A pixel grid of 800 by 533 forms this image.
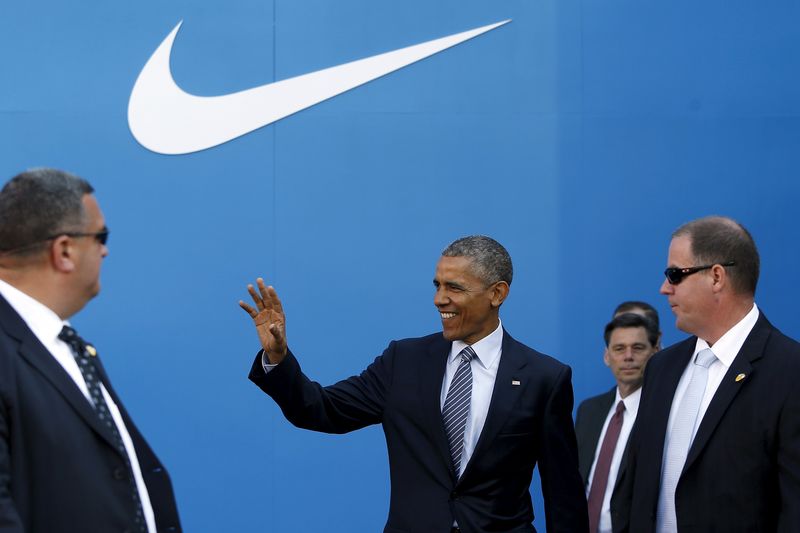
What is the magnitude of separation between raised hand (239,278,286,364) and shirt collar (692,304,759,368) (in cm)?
138

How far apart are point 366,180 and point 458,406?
1969 millimetres

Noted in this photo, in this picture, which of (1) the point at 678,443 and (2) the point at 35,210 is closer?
(2) the point at 35,210

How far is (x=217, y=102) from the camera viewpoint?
16.7 ft

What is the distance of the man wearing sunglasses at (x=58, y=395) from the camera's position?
2.14 meters

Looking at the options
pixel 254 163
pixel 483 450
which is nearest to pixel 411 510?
pixel 483 450

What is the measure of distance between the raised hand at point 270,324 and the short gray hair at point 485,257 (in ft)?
2.19

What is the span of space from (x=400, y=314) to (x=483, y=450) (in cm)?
185

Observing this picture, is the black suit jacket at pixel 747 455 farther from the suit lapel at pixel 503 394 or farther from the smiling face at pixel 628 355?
the smiling face at pixel 628 355

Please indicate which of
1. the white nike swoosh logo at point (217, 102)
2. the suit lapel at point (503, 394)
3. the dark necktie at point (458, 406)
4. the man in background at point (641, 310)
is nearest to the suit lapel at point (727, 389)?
the suit lapel at point (503, 394)

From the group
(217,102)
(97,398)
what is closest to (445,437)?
(97,398)

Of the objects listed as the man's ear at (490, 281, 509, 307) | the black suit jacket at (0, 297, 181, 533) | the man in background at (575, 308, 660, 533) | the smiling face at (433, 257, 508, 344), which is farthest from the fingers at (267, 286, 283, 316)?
the man in background at (575, 308, 660, 533)

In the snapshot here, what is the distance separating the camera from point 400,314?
5148mm

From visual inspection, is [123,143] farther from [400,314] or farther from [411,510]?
[411,510]

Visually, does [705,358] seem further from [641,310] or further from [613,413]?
[641,310]
